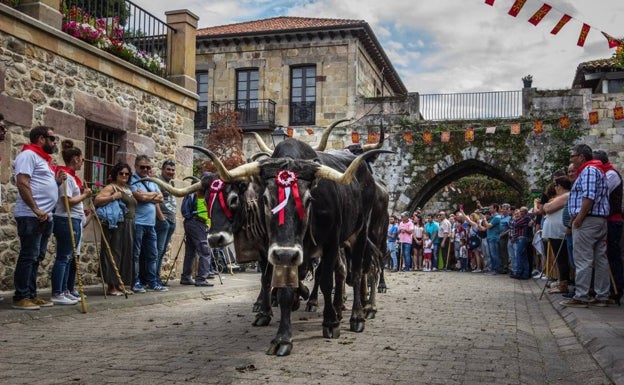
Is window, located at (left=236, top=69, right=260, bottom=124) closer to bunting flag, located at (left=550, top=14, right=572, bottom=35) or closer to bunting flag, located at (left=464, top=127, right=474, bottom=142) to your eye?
bunting flag, located at (left=464, top=127, right=474, bottom=142)

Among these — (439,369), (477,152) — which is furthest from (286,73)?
(439,369)

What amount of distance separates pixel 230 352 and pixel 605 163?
5.95 metres

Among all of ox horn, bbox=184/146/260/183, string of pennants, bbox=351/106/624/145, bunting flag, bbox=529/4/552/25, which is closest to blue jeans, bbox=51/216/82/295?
ox horn, bbox=184/146/260/183

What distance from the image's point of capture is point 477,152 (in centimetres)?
2711

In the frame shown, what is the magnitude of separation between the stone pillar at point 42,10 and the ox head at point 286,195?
19.3ft

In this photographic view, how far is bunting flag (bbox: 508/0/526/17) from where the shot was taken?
1299cm

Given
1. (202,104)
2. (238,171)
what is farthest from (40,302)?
(202,104)

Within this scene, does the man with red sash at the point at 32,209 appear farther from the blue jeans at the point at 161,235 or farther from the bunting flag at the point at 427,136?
the bunting flag at the point at 427,136

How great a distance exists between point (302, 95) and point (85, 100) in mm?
20160

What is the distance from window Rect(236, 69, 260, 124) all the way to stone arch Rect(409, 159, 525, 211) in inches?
333

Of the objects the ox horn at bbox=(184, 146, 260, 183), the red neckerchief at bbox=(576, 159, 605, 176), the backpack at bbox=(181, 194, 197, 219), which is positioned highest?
the red neckerchief at bbox=(576, 159, 605, 176)

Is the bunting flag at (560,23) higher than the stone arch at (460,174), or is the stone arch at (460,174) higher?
the bunting flag at (560,23)

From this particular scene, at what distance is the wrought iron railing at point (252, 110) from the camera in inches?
1176

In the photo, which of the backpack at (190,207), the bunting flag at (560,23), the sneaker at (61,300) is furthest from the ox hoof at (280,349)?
the bunting flag at (560,23)
